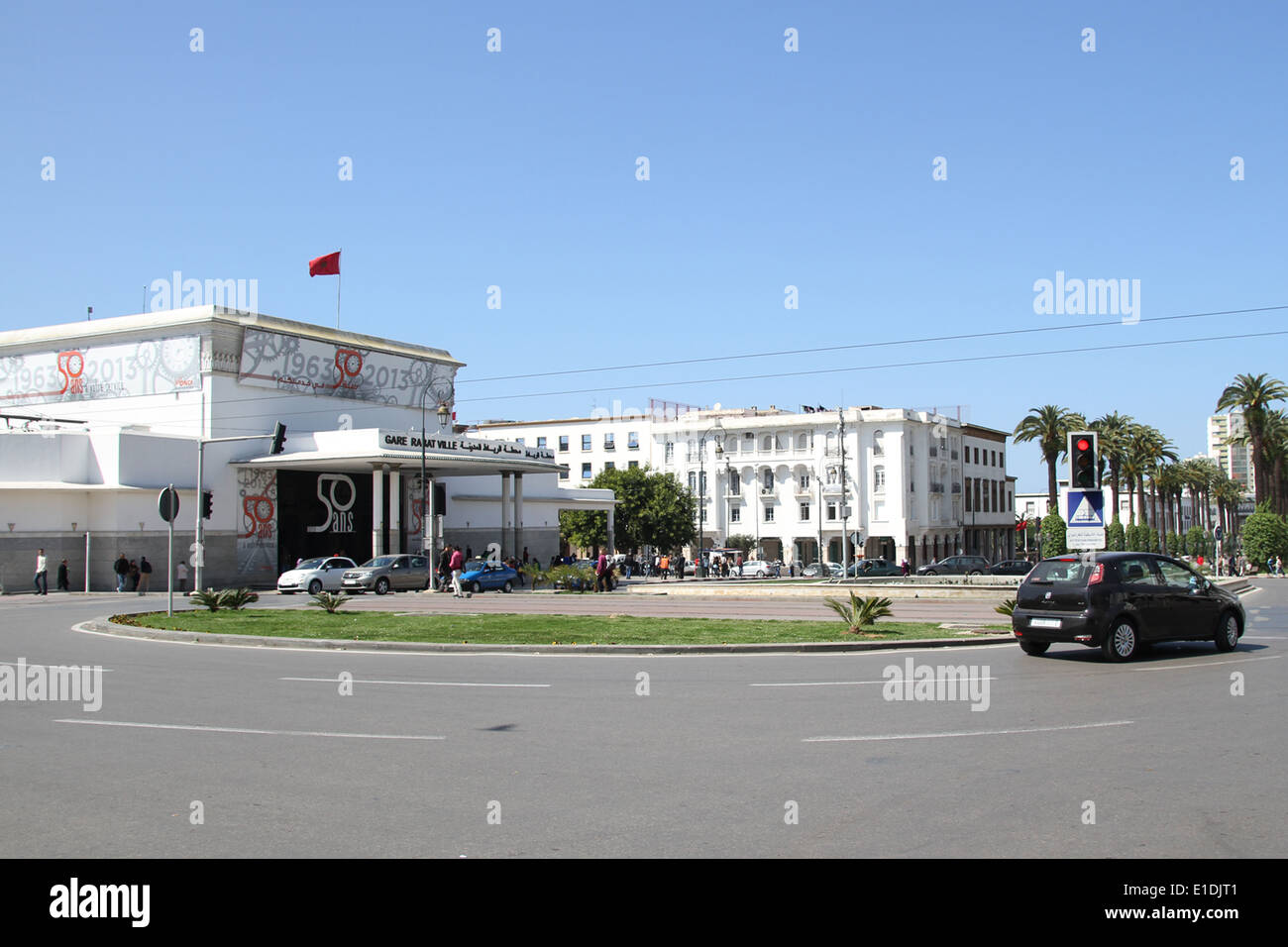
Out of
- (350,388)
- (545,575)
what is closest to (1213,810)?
(545,575)

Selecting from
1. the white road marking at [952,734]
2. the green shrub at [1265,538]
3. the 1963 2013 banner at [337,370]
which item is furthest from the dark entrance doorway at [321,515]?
the green shrub at [1265,538]

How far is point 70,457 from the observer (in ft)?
150

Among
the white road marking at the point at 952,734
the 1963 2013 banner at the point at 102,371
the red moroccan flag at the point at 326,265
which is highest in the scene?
the red moroccan flag at the point at 326,265

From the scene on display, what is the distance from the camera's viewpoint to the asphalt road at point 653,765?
20.8 feet

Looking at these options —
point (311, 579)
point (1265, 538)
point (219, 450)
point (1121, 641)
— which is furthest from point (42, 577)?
point (1265, 538)

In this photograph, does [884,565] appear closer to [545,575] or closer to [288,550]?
[545,575]

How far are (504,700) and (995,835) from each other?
6.78 metres

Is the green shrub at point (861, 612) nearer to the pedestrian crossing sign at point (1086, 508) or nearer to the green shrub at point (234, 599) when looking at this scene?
the pedestrian crossing sign at point (1086, 508)

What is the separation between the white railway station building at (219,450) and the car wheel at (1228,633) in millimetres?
29230

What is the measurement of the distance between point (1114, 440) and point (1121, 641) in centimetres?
7609

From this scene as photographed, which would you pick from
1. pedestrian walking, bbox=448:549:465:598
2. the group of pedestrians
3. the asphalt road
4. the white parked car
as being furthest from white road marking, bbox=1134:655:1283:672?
the group of pedestrians

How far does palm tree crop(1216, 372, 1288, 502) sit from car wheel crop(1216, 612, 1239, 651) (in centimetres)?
6205

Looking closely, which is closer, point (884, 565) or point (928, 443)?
point (884, 565)

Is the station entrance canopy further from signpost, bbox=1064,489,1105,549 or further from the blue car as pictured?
signpost, bbox=1064,489,1105,549
